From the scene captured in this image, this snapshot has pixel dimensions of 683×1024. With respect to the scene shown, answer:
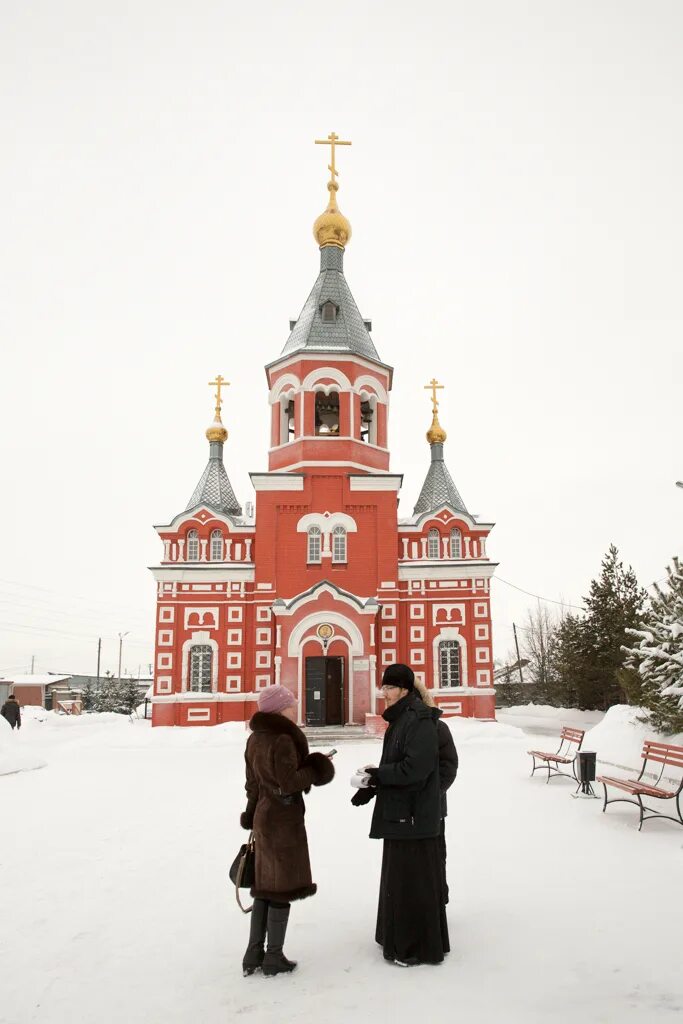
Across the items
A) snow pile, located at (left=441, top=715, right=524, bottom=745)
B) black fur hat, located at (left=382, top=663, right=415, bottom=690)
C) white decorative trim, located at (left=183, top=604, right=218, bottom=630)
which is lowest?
snow pile, located at (left=441, top=715, right=524, bottom=745)

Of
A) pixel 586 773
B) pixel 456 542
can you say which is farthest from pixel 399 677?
pixel 456 542

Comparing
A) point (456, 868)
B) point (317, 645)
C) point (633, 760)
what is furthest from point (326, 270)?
point (456, 868)

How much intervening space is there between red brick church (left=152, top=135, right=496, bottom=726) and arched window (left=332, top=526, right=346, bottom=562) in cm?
4

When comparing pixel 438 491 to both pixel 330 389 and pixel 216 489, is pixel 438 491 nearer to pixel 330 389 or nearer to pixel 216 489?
pixel 330 389

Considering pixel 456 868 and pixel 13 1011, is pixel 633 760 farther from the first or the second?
pixel 13 1011

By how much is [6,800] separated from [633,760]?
34.7ft

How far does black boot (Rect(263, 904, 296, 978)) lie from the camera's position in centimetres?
438

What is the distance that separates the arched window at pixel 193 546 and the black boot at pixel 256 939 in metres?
21.1

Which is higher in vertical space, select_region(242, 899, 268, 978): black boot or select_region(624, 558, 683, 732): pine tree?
select_region(624, 558, 683, 732): pine tree

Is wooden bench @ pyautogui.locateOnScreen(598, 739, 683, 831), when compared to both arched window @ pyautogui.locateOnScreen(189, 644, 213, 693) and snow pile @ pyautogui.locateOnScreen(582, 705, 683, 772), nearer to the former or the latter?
snow pile @ pyautogui.locateOnScreen(582, 705, 683, 772)

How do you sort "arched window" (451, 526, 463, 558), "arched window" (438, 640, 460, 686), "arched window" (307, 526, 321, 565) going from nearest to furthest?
"arched window" (307, 526, 321, 565) < "arched window" (438, 640, 460, 686) < "arched window" (451, 526, 463, 558)

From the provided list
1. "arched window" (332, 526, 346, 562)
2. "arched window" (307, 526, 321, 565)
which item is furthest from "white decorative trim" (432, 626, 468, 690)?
"arched window" (307, 526, 321, 565)

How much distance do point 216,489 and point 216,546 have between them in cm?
259

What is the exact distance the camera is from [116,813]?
9719 millimetres
